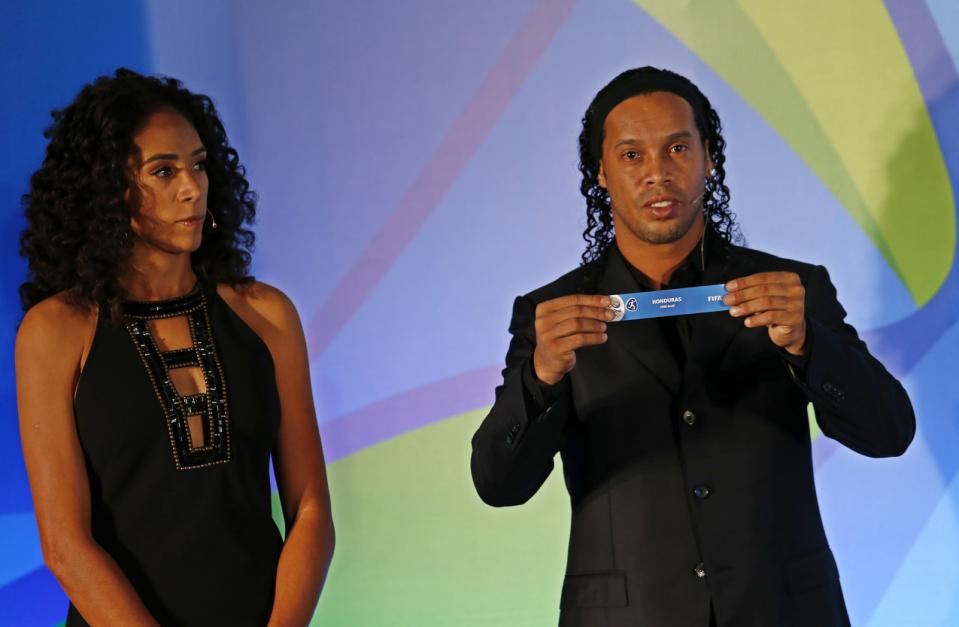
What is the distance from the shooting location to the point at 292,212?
4008mm

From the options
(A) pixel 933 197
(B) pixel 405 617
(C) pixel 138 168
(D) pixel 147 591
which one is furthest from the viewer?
(B) pixel 405 617

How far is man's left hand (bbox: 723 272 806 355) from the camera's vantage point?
2203 mm

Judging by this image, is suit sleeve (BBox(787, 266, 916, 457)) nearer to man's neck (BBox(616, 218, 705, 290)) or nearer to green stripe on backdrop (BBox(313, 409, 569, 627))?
man's neck (BBox(616, 218, 705, 290))

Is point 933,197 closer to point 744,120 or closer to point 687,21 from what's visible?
point 744,120

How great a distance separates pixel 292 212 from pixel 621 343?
70.7 inches

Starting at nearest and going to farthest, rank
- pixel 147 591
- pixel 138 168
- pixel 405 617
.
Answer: pixel 147 591 → pixel 138 168 → pixel 405 617

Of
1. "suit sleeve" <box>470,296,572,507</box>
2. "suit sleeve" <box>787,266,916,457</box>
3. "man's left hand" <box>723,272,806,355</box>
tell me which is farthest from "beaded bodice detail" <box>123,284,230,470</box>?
"suit sleeve" <box>787,266,916,457</box>

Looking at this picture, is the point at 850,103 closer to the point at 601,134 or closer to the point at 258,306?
the point at 601,134

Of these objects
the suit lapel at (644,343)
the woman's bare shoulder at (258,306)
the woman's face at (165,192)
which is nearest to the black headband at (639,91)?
the suit lapel at (644,343)

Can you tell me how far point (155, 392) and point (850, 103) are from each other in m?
2.39

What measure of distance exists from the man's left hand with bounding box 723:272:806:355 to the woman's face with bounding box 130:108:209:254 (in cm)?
113

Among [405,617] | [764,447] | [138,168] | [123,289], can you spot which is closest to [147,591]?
[123,289]

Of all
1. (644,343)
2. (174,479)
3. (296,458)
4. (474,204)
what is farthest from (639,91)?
(174,479)

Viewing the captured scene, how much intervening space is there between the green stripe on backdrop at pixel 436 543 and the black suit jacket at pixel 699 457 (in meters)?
1.33
